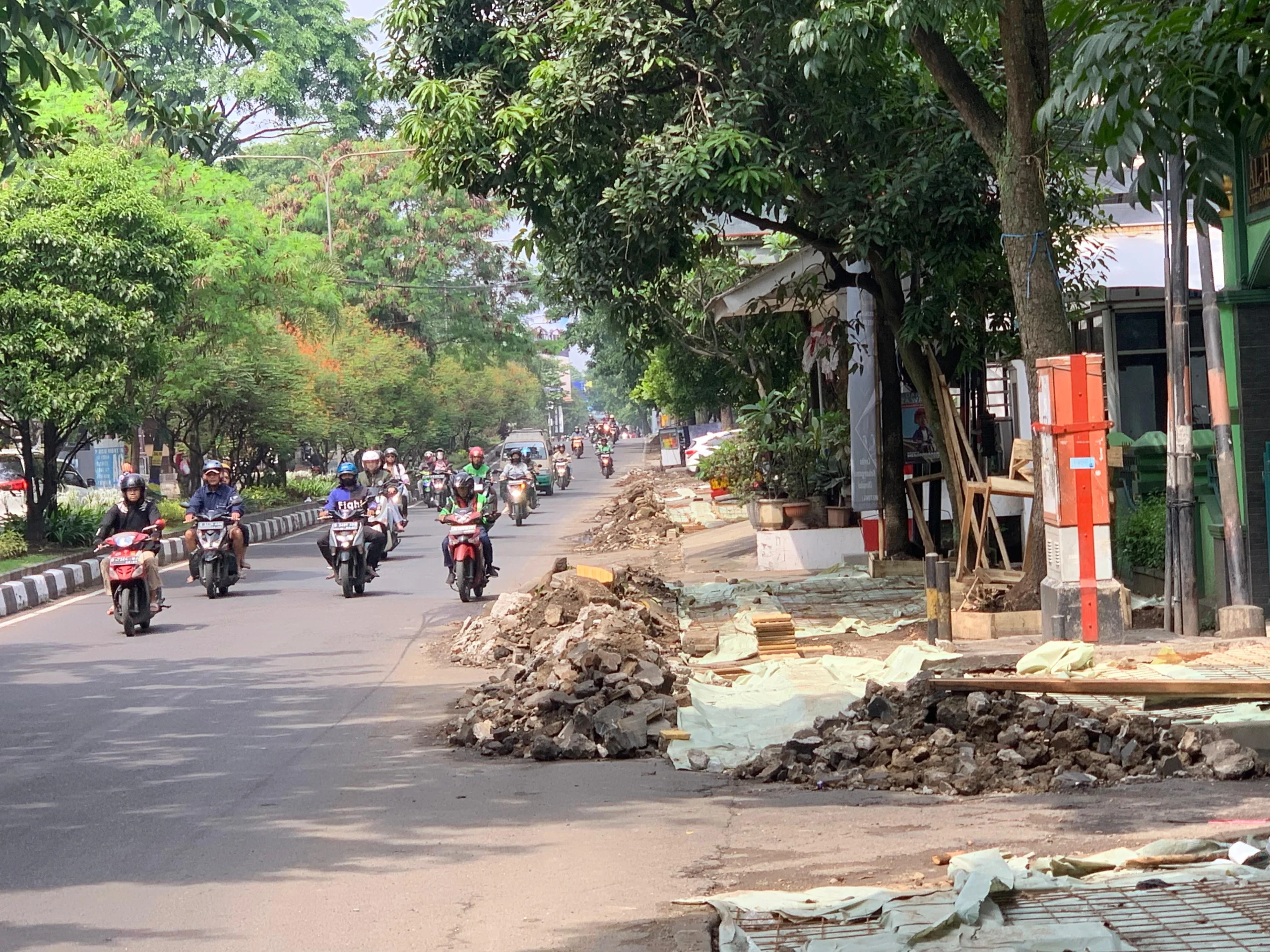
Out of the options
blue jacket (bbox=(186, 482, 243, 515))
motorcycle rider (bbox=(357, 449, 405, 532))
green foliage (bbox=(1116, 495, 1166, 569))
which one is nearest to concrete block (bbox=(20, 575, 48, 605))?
blue jacket (bbox=(186, 482, 243, 515))

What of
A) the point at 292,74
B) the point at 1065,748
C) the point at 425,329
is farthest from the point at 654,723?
the point at 292,74

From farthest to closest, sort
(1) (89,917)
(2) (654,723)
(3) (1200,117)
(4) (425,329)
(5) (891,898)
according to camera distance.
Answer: (4) (425,329)
(2) (654,723)
(3) (1200,117)
(1) (89,917)
(5) (891,898)

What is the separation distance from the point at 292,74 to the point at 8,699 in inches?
2120

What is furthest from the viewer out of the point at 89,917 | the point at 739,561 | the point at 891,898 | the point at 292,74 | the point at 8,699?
the point at 292,74

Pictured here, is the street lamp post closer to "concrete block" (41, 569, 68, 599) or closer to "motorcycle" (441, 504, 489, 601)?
"concrete block" (41, 569, 68, 599)

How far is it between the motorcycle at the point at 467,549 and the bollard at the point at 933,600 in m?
6.27

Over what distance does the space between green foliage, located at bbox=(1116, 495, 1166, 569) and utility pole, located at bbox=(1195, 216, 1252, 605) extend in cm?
186

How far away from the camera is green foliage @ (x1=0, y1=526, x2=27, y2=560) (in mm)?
22875

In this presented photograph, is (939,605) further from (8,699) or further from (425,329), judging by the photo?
(425,329)

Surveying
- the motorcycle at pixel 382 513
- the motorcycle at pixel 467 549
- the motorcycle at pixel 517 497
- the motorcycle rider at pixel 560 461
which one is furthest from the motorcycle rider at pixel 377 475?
the motorcycle rider at pixel 560 461

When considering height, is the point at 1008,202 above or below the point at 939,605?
above

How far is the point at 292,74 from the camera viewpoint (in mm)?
61312

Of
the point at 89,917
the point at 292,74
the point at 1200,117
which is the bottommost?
the point at 89,917

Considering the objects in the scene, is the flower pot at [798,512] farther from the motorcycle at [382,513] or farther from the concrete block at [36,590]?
the concrete block at [36,590]
